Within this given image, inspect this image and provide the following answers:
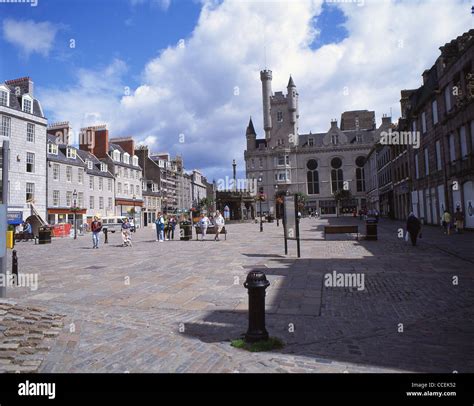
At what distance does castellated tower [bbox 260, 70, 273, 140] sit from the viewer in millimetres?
80500

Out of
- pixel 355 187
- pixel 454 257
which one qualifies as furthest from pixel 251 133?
pixel 454 257

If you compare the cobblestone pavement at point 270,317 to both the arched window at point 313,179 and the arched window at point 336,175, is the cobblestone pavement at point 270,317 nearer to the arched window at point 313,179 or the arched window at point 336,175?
the arched window at point 313,179

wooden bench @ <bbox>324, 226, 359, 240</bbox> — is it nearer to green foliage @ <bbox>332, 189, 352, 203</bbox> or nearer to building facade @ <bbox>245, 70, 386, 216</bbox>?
green foliage @ <bbox>332, 189, 352, 203</bbox>

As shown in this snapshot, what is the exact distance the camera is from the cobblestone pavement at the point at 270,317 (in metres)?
3.99

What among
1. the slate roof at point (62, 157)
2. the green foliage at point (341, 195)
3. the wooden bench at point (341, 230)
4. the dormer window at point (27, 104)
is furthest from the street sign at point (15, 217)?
the green foliage at point (341, 195)

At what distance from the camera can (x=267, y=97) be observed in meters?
81.2

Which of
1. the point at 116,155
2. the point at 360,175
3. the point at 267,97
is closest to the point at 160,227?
the point at 116,155

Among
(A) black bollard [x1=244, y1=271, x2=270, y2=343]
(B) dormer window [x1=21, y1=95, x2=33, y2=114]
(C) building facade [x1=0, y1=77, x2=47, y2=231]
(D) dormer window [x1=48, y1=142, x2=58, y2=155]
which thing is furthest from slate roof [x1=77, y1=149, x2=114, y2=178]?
(A) black bollard [x1=244, y1=271, x2=270, y2=343]

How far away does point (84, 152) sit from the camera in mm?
47625

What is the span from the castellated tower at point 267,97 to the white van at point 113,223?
46.1m

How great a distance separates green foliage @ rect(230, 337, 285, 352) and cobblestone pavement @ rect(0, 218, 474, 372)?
115 mm

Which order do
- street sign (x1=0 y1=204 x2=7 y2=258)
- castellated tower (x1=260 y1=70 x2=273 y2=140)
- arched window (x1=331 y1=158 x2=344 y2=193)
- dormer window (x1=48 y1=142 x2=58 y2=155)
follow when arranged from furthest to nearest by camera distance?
1. castellated tower (x1=260 y1=70 x2=273 y2=140)
2. arched window (x1=331 y1=158 x2=344 y2=193)
3. dormer window (x1=48 y1=142 x2=58 y2=155)
4. street sign (x1=0 y1=204 x2=7 y2=258)
